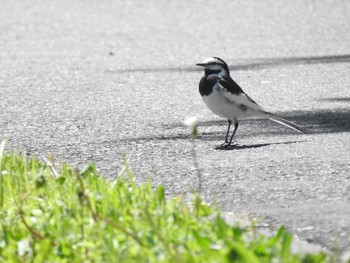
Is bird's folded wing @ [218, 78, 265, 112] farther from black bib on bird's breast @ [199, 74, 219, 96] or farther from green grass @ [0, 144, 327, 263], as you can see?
green grass @ [0, 144, 327, 263]

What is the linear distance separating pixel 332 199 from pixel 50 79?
5.96m

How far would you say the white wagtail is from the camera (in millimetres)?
6973

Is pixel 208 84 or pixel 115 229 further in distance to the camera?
pixel 208 84

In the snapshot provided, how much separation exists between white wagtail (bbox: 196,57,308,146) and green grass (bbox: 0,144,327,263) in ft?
6.14

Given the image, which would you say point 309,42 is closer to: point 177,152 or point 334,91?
point 334,91

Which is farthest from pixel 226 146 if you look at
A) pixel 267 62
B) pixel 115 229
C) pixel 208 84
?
pixel 267 62

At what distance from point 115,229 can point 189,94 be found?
5.21 metres

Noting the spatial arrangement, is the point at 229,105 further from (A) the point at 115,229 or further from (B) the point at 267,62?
(B) the point at 267,62

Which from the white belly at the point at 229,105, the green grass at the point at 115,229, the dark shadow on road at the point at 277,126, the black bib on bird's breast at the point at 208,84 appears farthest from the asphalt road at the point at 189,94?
the green grass at the point at 115,229

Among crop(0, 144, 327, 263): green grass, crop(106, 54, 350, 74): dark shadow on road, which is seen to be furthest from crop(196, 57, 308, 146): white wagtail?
crop(106, 54, 350, 74): dark shadow on road

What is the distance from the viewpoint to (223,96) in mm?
6980

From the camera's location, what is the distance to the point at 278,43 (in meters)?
12.6

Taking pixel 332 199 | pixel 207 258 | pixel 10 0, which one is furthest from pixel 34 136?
pixel 10 0

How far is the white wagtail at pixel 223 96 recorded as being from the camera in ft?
22.9
